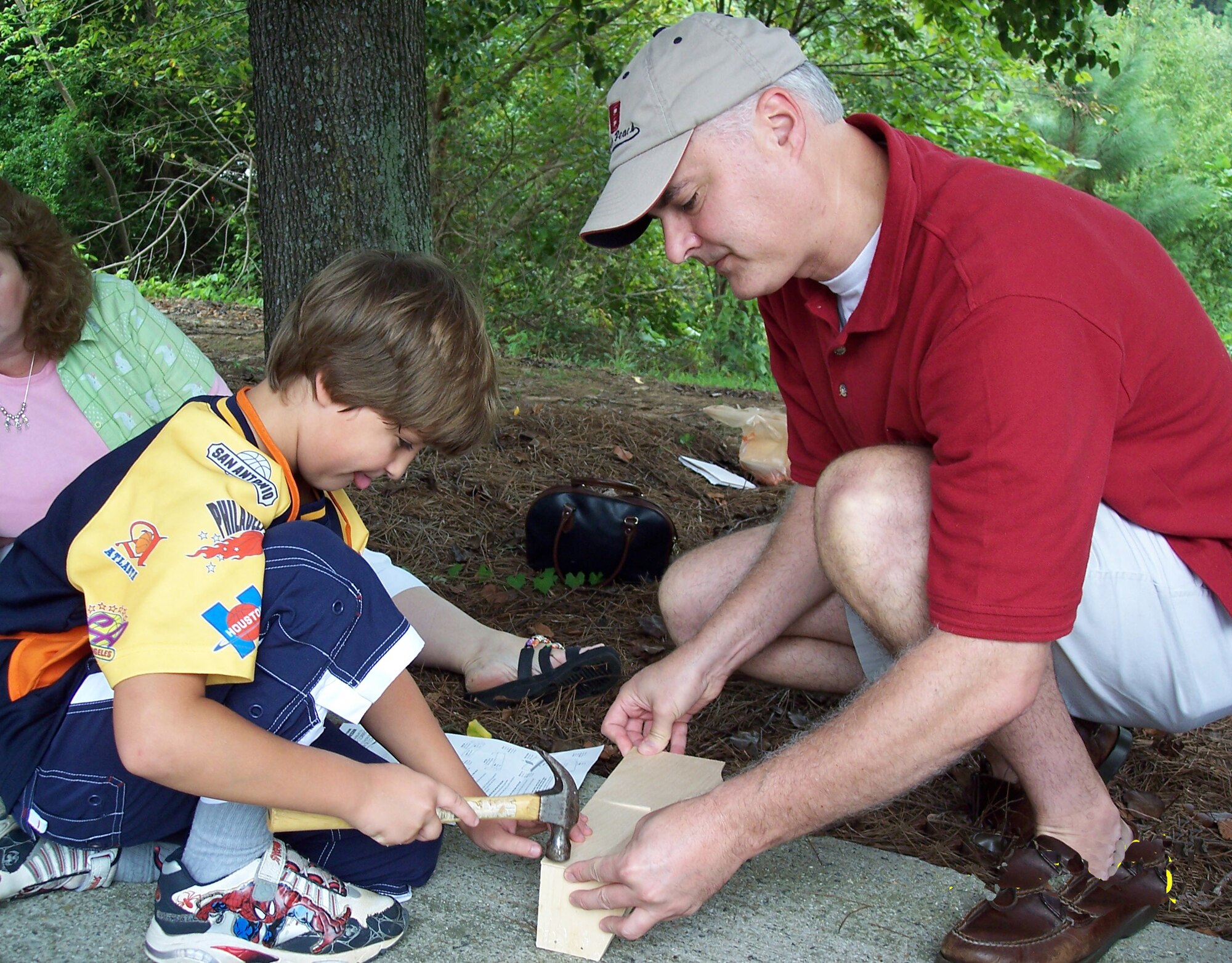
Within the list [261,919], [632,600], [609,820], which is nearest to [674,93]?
[609,820]

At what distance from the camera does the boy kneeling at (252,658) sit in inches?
56.4

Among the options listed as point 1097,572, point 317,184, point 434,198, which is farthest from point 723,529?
point 434,198

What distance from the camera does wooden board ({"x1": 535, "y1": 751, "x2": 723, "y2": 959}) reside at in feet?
5.53

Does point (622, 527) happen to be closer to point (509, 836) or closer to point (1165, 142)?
point (509, 836)

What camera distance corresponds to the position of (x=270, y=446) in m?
1.70

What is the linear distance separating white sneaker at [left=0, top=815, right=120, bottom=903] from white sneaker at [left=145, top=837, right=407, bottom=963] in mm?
158

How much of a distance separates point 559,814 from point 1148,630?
41.2 inches

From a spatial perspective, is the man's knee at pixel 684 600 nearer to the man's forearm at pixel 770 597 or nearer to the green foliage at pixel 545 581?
the man's forearm at pixel 770 597

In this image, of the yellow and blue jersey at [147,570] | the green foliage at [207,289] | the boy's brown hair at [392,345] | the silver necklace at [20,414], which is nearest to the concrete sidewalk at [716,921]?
the yellow and blue jersey at [147,570]

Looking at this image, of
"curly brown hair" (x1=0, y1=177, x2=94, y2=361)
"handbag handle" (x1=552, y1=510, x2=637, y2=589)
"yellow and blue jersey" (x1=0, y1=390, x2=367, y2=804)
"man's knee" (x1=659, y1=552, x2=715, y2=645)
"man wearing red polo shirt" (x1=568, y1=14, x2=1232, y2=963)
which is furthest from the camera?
"handbag handle" (x1=552, y1=510, x2=637, y2=589)

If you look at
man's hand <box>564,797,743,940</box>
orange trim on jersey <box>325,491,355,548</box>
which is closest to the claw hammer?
man's hand <box>564,797,743,940</box>

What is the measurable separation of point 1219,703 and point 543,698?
145 cm

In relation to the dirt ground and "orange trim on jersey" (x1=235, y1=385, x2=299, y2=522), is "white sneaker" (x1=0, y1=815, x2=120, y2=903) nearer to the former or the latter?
"orange trim on jersey" (x1=235, y1=385, x2=299, y2=522)

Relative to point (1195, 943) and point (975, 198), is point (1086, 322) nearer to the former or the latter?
point (975, 198)
